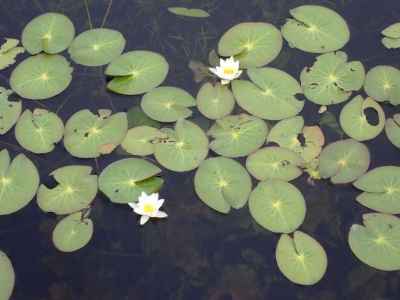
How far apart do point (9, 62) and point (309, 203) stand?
1808 mm

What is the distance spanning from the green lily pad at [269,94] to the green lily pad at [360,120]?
229 millimetres

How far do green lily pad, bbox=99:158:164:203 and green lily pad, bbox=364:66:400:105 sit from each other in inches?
46.1

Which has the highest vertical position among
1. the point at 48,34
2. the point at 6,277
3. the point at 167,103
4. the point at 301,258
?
the point at 48,34

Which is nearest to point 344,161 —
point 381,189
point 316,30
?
point 381,189

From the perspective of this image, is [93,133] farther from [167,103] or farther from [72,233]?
[72,233]

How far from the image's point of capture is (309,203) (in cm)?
262

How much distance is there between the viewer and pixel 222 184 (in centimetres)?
264

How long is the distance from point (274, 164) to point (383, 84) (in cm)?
77

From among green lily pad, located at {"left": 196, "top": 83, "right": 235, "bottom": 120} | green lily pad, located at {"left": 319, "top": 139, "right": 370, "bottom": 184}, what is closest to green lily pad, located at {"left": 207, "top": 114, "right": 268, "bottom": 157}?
green lily pad, located at {"left": 196, "top": 83, "right": 235, "bottom": 120}

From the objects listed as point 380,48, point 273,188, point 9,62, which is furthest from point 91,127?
point 380,48

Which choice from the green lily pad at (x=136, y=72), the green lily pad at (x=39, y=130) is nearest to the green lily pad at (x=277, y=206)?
the green lily pad at (x=136, y=72)

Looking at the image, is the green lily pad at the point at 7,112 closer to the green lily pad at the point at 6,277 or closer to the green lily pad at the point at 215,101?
the green lily pad at the point at 6,277

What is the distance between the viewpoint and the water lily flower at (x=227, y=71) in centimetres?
296

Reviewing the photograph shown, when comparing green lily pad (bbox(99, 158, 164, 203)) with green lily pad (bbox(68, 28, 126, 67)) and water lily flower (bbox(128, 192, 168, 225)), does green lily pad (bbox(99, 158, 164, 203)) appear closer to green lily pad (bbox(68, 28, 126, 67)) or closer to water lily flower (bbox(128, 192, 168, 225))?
water lily flower (bbox(128, 192, 168, 225))
